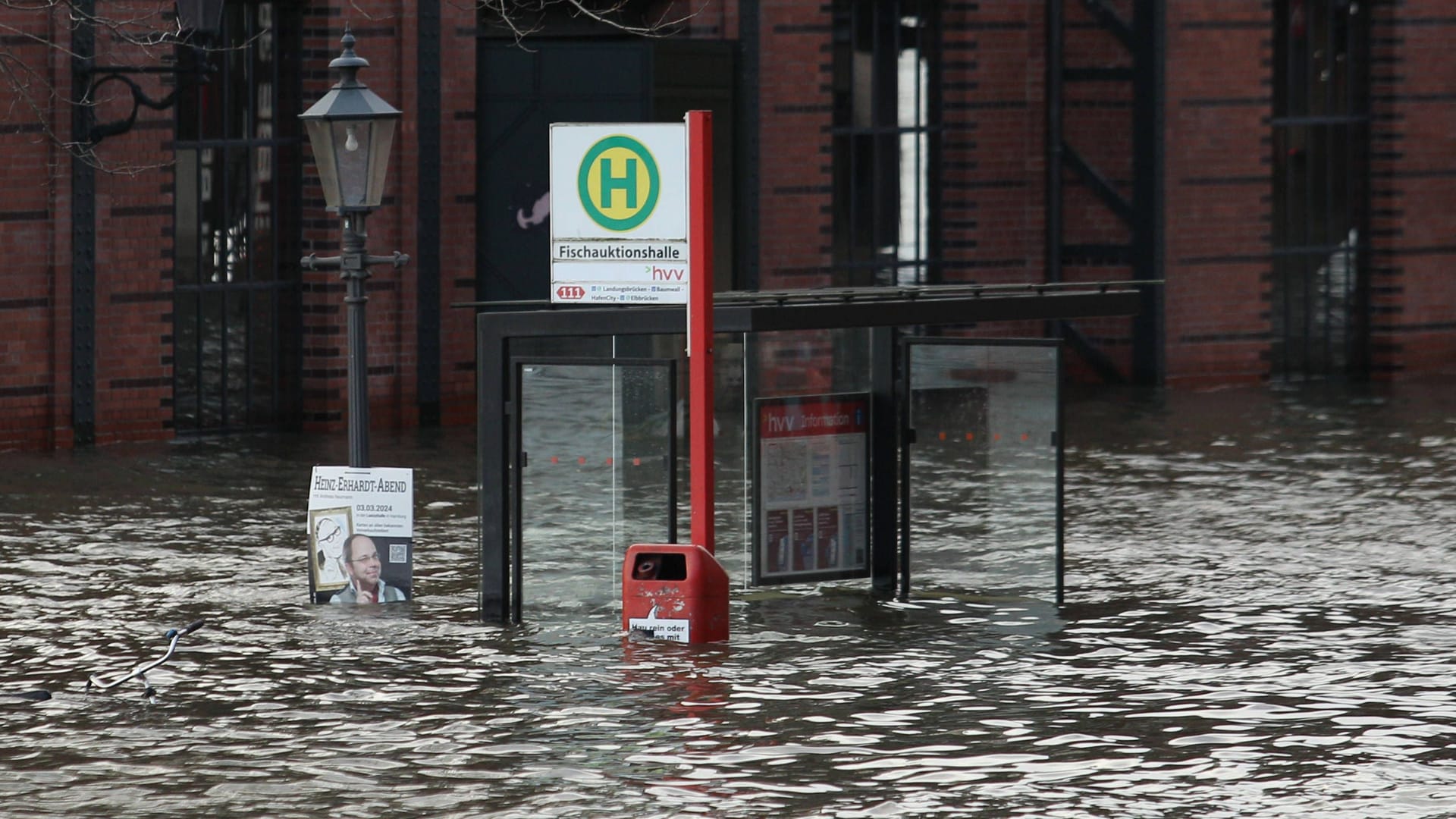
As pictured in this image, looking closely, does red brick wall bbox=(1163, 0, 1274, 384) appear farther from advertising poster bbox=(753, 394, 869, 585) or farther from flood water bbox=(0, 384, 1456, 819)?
advertising poster bbox=(753, 394, 869, 585)

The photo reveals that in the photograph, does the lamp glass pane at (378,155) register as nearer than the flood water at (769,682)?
No

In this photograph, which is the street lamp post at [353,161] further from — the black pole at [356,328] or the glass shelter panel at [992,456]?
the glass shelter panel at [992,456]

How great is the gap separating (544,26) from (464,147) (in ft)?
5.59

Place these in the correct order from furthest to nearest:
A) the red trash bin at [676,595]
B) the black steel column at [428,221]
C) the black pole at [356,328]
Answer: the black steel column at [428,221] → the black pole at [356,328] → the red trash bin at [676,595]

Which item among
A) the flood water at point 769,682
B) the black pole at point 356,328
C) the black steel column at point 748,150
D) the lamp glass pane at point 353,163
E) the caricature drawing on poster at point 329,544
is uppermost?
the black steel column at point 748,150

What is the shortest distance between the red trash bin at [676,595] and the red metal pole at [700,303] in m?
0.16

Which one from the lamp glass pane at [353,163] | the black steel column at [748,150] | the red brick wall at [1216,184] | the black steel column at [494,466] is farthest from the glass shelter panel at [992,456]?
the red brick wall at [1216,184]

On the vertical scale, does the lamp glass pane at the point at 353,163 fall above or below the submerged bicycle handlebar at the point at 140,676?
above

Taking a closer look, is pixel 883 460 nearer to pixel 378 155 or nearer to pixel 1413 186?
pixel 378 155

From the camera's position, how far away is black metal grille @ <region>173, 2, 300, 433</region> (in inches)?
757

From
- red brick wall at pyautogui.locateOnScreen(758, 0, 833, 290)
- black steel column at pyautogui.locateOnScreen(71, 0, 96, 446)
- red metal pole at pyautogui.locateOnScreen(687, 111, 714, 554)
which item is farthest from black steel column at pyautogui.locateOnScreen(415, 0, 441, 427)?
red metal pole at pyautogui.locateOnScreen(687, 111, 714, 554)

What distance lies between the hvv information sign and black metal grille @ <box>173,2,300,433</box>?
8.62 metres

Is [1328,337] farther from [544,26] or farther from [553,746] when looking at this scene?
[553,746]

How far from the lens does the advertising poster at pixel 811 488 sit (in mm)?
12109
